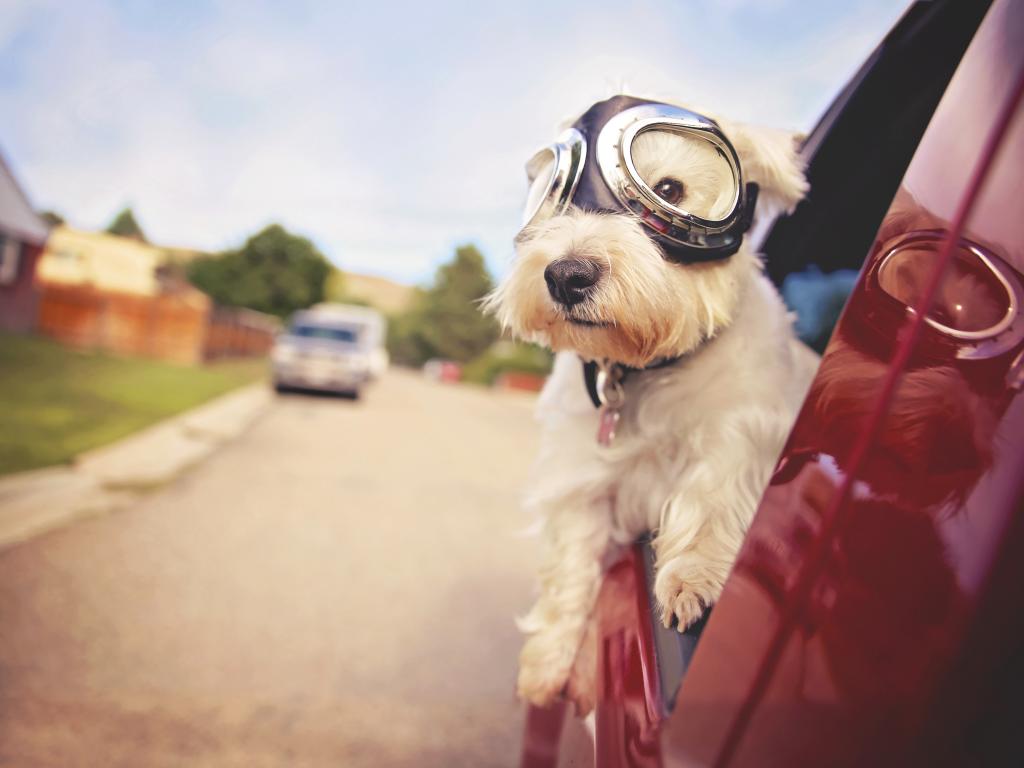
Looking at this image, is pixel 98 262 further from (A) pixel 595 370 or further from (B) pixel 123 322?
(A) pixel 595 370

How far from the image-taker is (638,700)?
38.9 inches

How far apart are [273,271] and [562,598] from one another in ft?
166

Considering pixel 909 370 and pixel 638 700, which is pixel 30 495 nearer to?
pixel 638 700

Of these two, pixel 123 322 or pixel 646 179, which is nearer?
pixel 646 179

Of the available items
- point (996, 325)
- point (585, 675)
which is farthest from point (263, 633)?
point (996, 325)

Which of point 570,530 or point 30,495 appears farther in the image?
point 30,495

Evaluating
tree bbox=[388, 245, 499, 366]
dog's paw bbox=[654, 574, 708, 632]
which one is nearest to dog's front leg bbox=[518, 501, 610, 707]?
dog's paw bbox=[654, 574, 708, 632]

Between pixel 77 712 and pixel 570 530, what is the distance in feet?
6.78

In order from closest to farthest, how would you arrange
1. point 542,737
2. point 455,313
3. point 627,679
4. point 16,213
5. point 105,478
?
point 627,679 → point 542,737 → point 105,478 → point 16,213 → point 455,313

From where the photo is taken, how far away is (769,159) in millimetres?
1454

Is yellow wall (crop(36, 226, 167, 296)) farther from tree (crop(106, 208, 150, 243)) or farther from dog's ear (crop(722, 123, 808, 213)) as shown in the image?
tree (crop(106, 208, 150, 243))

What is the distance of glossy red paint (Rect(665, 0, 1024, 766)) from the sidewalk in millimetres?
4384

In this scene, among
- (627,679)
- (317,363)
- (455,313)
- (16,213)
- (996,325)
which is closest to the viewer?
(996,325)

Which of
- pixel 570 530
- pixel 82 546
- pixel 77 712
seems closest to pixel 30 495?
pixel 82 546
